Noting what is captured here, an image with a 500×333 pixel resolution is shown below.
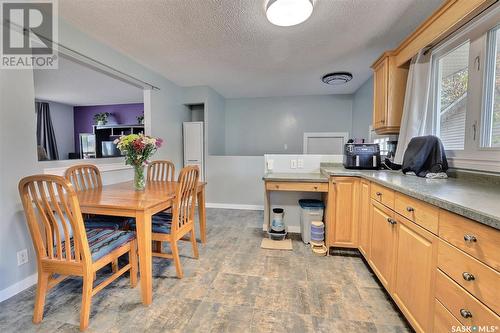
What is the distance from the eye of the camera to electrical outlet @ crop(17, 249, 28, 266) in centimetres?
175

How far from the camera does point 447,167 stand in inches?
69.9

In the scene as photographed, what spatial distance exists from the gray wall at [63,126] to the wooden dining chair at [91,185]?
5180 millimetres

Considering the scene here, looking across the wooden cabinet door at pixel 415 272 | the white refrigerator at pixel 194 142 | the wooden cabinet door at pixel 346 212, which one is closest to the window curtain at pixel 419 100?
the wooden cabinet door at pixel 346 212

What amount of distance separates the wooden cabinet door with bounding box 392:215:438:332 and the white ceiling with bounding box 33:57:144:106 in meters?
3.89

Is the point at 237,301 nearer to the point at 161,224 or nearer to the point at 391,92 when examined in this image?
the point at 161,224

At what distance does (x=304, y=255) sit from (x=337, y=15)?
235cm

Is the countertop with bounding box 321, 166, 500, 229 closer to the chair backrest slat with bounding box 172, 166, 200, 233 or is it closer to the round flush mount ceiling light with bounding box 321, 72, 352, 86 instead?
the chair backrest slat with bounding box 172, 166, 200, 233

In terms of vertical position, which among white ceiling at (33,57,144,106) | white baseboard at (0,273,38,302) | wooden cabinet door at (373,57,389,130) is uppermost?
white ceiling at (33,57,144,106)

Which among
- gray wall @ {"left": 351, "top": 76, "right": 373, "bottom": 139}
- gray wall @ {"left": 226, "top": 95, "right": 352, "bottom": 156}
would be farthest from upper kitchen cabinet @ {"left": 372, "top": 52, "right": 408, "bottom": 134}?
gray wall @ {"left": 226, "top": 95, "right": 352, "bottom": 156}

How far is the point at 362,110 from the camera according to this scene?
4223mm

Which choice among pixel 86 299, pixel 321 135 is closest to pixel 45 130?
pixel 86 299

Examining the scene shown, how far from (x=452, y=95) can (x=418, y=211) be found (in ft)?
4.68

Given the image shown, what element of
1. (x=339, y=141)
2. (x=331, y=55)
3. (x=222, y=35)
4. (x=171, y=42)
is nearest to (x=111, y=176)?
(x=171, y=42)

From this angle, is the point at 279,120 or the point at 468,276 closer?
the point at 468,276
